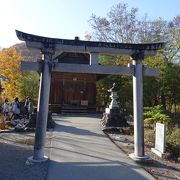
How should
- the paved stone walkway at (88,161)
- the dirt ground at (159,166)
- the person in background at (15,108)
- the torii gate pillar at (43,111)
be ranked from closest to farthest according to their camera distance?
the paved stone walkway at (88,161), the dirt ground at (159,166), the torii gate pillar at (43,111), the person in background at (15,108)

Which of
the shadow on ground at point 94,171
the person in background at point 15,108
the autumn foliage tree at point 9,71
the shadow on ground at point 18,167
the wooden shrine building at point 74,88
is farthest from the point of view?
the autumn foliage tree at point 9,71

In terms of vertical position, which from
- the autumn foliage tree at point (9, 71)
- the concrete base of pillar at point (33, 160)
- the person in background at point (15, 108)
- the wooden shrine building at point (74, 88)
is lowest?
the concrete base of pillar at point (33, 160)

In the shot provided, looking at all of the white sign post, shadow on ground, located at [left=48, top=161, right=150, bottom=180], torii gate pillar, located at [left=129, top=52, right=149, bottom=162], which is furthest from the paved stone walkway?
the white sign post

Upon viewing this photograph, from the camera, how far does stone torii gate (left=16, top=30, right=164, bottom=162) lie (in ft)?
31.4

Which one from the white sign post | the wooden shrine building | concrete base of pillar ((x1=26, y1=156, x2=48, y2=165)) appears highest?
the wooden shrine building

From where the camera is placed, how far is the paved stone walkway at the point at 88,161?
27.1 feet

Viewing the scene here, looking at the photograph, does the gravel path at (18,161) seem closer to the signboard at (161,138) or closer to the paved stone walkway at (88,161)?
the paved stone walkway at (88,161)

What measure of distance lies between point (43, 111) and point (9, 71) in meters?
32.7

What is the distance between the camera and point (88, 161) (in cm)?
968

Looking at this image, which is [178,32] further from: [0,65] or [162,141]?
[0,65]

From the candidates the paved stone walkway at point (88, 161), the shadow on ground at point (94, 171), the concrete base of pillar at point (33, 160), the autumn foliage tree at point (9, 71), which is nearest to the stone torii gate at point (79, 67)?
the concrete base of pillar at point (33, 160)

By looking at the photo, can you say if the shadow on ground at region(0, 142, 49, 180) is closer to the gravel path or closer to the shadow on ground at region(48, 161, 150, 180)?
the gravel path

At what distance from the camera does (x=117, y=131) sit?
16828mm

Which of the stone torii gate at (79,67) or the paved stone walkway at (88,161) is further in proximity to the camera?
the stone torii gate at (79,67)
